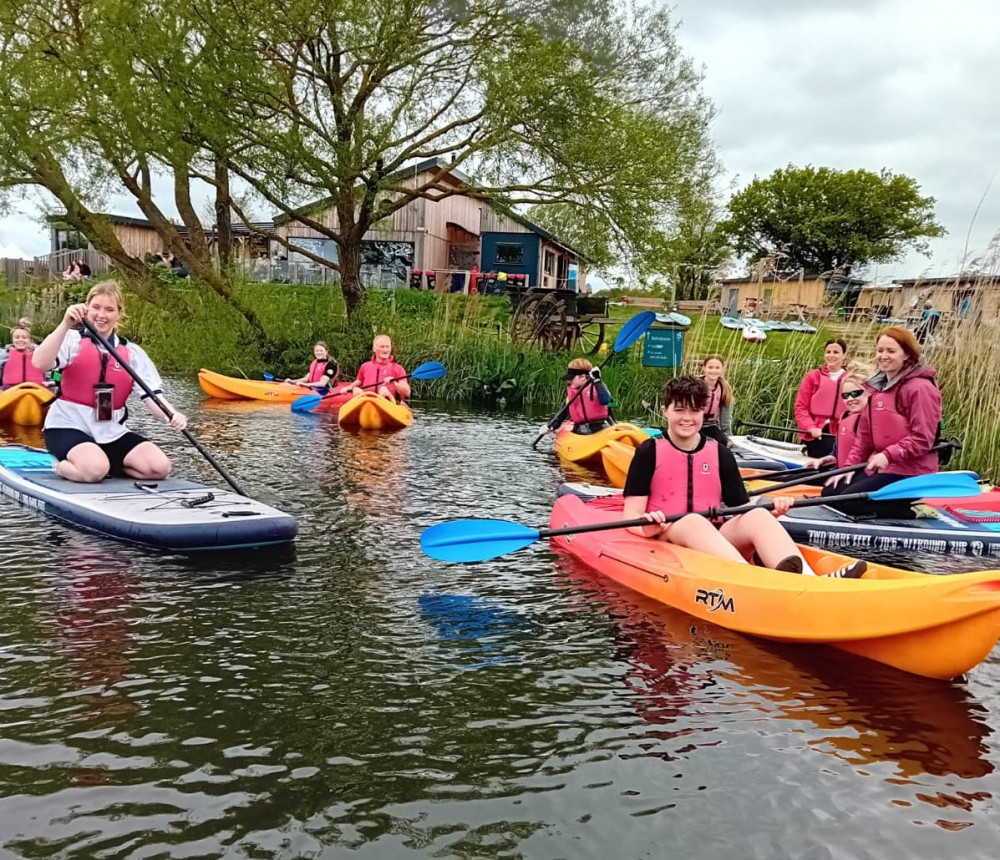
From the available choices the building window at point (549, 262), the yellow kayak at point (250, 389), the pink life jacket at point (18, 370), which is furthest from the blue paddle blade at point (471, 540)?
the building window at point (549, 262)

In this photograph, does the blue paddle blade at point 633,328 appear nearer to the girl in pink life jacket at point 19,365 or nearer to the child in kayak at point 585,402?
the child in kayak at point 585,402

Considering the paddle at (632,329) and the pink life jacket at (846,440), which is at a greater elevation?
the paddle at (632,329)

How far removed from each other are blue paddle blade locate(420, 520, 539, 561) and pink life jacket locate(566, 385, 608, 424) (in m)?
4.85

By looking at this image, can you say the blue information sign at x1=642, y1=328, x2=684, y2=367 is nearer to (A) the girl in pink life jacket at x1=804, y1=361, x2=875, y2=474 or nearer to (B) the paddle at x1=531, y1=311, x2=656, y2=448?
(B) the paddle at x1=531, y1=311, x2=656, y2=448

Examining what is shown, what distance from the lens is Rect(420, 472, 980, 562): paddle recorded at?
4.51 metres

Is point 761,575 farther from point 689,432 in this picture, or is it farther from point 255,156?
point 255,156

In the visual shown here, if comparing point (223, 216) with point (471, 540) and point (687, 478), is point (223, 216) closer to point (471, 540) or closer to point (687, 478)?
point (471, 540)

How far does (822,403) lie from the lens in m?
8.10

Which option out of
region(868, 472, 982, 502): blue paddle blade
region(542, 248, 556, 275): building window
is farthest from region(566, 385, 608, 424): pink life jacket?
region(542, 248, 556, 275): building window

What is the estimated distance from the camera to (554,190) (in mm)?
15508

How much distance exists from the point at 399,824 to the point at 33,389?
27.8 feet

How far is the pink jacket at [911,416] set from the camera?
5512mm

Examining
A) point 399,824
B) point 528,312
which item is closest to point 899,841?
point 399,824

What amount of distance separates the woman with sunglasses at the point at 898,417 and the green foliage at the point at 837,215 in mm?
36475
